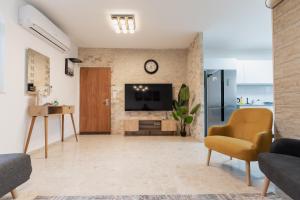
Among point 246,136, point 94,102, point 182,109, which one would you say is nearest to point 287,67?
point 246,136

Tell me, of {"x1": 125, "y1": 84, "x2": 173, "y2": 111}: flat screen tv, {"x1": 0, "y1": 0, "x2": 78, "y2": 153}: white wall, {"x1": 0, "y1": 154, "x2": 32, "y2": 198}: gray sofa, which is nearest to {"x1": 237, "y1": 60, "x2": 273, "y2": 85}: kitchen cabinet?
{"x1": 125, "y1": 84, "x2": 173, "y2": 111}: flat screen tv

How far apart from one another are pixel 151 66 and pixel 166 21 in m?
2.17

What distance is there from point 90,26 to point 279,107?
3809 millimetres

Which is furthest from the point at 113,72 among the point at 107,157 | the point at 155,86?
the point at 107,157

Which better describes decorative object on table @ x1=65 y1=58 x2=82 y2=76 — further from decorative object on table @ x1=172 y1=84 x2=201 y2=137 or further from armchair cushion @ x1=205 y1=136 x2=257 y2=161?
armchair cushion @ x1=205 y1=136 x2=257 y2=161

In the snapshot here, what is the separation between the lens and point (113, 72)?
619 cm

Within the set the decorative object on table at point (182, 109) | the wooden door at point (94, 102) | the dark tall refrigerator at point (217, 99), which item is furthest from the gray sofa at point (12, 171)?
the dark tall refrigerator at point (217, 99)

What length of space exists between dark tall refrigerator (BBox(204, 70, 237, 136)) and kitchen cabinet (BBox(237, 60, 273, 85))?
4.53ft

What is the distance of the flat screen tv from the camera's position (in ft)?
20.0

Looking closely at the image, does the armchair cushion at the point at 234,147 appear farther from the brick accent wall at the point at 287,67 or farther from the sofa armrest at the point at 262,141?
the brick accent wall at the point at 287,67

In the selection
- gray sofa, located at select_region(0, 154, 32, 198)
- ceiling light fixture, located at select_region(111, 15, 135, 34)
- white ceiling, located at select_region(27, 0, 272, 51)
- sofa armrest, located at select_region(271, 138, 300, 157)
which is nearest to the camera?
gray sofa, located at select_region(0, 154, 32, 198)

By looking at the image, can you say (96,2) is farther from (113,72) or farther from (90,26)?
(113,72)

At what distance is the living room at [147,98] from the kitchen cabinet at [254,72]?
3cm

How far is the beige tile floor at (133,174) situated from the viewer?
79.2 inches
